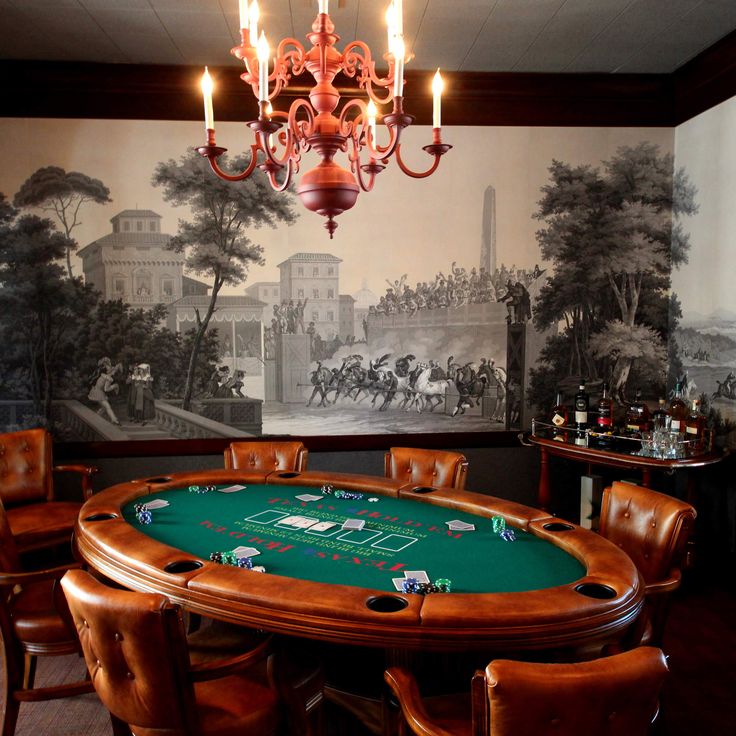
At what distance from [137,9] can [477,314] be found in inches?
125

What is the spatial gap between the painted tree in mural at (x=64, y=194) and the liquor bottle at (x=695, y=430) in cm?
456

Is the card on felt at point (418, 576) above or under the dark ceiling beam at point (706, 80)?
under

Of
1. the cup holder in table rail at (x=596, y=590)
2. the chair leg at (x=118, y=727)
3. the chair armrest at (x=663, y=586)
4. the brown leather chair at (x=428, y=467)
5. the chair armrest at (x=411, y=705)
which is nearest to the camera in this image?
the chair armrest at (x=411, y=705)

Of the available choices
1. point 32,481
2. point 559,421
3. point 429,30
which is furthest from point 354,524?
point 429,30

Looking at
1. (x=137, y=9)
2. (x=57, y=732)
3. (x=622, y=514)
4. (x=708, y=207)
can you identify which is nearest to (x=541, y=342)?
(x=708, y=207)

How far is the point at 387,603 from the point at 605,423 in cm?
324

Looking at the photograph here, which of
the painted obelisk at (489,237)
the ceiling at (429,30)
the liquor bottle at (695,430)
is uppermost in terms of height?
the ceiling at (429,30)

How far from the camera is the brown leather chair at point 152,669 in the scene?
5.92 ft

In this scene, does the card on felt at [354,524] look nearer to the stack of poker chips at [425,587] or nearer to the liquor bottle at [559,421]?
the stack of poker chips at [425,587]

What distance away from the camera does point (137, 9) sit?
4008 mm

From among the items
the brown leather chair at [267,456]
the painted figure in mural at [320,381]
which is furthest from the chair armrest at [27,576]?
the painted figure in mural at [320,381]

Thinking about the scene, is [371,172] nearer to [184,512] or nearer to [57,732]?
[184,512]

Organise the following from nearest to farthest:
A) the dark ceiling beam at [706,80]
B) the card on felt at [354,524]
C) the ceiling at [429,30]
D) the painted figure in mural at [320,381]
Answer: the card on felt at [354,524]
the ceiling at [429,30]
the dark ceiling beam at [706,80]
the painted figure in mural at [320,381]

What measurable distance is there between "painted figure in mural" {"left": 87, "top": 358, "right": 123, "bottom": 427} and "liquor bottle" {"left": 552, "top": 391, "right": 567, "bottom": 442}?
3.36 metres
